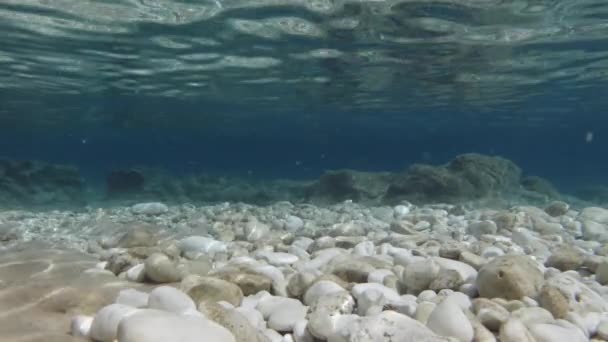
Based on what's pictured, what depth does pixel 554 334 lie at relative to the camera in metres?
2.91

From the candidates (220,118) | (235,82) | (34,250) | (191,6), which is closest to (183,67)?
(235,82)

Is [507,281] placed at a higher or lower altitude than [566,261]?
higher

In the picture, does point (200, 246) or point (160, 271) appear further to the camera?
point (200, 246)

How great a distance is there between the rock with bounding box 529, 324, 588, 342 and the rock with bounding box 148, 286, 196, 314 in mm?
2123

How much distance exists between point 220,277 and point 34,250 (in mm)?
2793

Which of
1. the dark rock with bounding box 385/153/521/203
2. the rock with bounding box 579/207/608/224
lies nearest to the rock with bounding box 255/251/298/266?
the rock with bounding box 579/207/608/224

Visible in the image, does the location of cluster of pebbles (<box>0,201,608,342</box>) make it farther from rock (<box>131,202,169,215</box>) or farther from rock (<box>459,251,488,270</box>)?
rock (<box>131,202,169,215</box>)

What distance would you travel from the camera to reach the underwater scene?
3229 mm

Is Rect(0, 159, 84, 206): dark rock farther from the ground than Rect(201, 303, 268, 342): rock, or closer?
closer

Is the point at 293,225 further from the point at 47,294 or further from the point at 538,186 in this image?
the point at 538,186

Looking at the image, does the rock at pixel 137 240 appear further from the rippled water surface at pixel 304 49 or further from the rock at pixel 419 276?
the rippled water surface at pixel 304 49

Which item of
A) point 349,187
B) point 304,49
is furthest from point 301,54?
point 349,187

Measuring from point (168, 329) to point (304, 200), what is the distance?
1706cm

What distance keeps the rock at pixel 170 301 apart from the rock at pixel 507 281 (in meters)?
2.17
